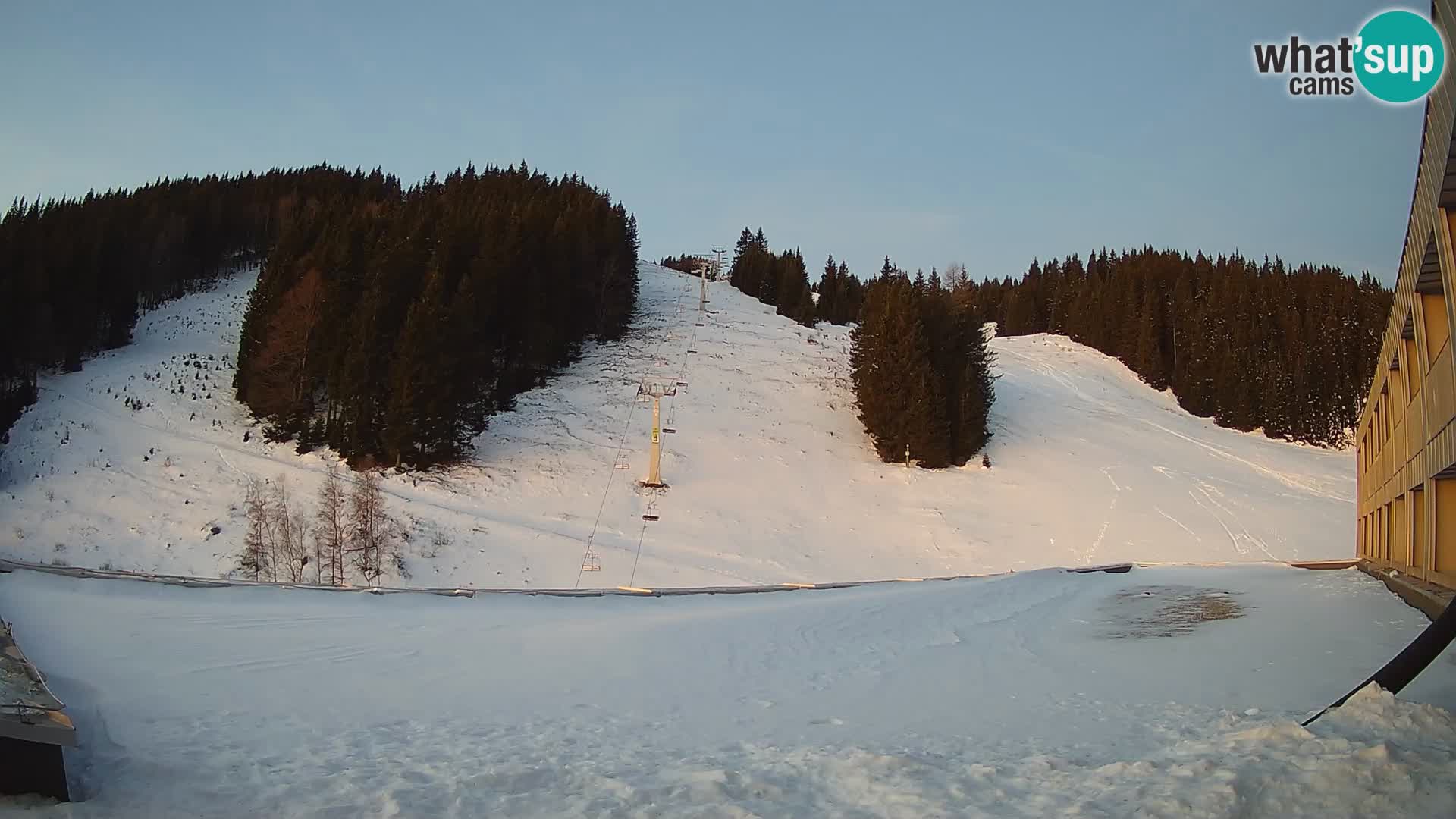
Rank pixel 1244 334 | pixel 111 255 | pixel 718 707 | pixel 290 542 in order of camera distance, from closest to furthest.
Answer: pixel 718 707
pixel 290 542
pixel 111 255
pixel 1244 334

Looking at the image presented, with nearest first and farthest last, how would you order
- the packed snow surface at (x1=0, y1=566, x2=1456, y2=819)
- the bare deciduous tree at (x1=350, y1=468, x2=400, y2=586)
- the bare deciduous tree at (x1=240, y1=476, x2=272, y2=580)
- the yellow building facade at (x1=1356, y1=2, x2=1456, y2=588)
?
the packed snow surface at (x1=0, y1=566, x2=1456, y2=819) → the yellow building facade at (x1=1356, y1=2, x2=1456, y2=588) → the bare deciduous tree at (x1=240, y1=476, x2=272, y2=580) → the bare deciduous tree at (x1=350, y1=468, x2=400, y2=586)

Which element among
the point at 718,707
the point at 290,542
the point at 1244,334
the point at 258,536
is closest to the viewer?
the point at 718,707

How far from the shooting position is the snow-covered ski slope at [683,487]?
24.0 metres

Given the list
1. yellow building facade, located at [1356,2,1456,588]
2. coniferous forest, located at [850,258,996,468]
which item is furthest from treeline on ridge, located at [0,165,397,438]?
yellow building facade, located at [1356,2,1456,588]

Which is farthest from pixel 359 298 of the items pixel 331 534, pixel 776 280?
pixel 776 280

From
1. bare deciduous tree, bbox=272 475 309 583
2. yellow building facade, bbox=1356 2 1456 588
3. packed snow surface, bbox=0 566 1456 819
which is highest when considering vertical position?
yellow building facade, bbox=1356 2 1456 588

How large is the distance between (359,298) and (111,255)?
17.7m

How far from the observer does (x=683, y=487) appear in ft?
100

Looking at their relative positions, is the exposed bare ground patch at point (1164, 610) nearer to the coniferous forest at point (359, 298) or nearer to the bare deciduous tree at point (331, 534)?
the bare deciduous tree at point (331, 534)

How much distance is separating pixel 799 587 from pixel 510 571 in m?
10.2

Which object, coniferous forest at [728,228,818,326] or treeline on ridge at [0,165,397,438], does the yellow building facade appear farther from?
coniferous forest at [728,228,818,326]

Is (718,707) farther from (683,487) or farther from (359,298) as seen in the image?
(359,298)

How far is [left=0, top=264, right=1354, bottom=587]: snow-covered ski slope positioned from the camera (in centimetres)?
2398

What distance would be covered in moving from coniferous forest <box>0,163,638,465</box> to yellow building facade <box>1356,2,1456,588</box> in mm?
27188
